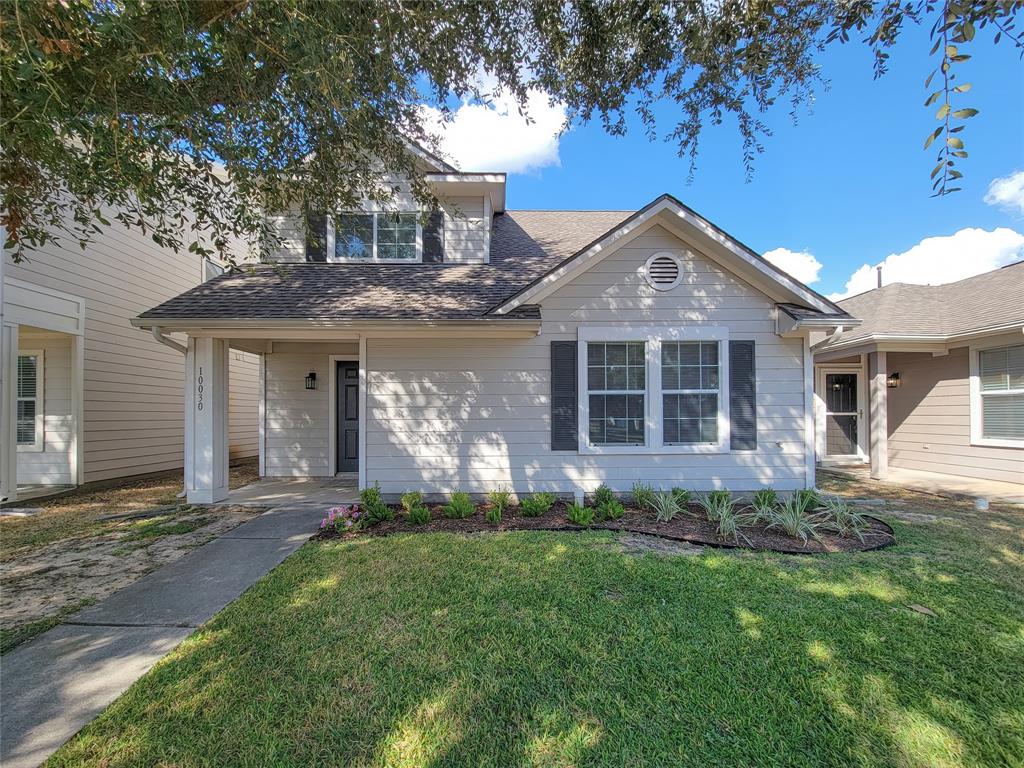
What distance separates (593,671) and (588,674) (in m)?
0.04

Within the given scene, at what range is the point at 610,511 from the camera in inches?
222

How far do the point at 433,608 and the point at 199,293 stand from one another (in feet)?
22.1

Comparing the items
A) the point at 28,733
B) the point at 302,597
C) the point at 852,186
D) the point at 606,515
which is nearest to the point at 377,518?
the point at 302,597

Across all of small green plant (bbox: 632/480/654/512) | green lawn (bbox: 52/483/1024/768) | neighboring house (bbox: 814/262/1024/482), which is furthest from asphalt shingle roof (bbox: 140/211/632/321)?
neighboring house (bbox: 814/262/1024/482)

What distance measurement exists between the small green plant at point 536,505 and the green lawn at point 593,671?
1677mm

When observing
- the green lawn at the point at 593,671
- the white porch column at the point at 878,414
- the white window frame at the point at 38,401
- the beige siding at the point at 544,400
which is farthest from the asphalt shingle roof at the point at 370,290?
the white porch column at the point at 878,414

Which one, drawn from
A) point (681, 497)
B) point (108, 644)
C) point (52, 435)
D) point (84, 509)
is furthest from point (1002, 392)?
point (52, 435)

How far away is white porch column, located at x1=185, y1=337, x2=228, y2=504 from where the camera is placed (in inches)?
258

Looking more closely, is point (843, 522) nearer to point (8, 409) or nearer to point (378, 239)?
point (378, 239)

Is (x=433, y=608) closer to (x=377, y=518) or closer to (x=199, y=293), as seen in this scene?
(x=377, y=518)

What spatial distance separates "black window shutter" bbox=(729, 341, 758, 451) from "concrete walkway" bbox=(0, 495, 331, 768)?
6319 mm

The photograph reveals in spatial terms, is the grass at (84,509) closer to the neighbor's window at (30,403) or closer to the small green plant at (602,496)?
the neighbor's window at (30,403)

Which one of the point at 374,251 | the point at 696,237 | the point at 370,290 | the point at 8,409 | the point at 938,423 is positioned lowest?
the point at 938,423

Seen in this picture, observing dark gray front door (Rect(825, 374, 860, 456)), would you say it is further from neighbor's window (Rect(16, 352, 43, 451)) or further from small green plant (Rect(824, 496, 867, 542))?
neighbor's window (Rect(16, 352, 43, 451))
